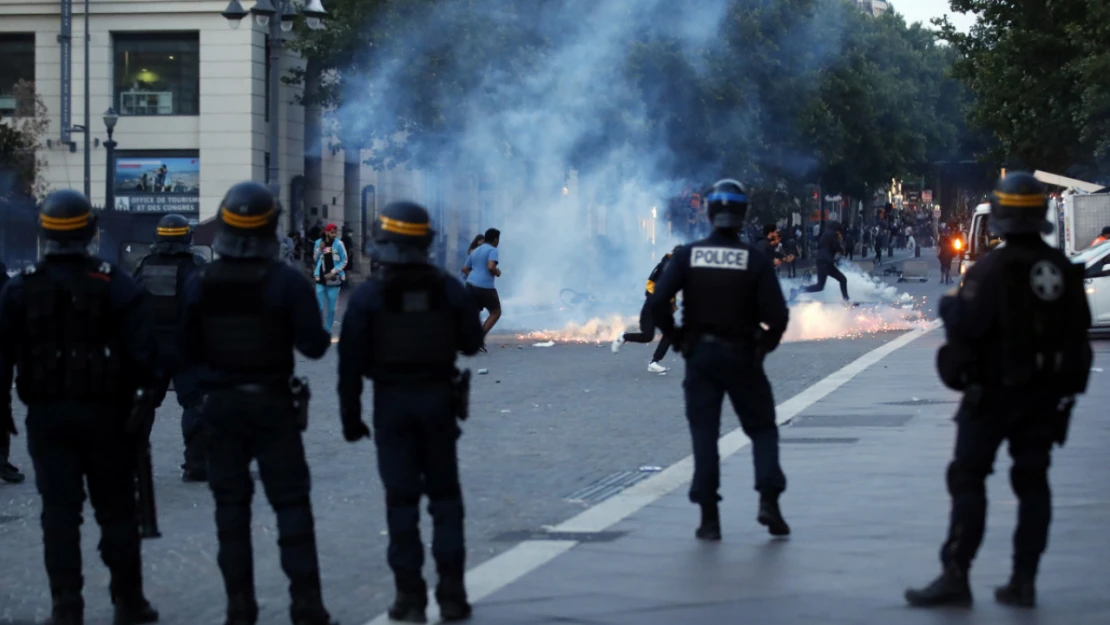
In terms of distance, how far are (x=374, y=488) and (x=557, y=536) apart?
7.20 feet

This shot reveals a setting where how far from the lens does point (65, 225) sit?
6.57 meters

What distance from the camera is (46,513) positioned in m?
6.53

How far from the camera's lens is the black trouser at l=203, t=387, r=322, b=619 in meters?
6.38

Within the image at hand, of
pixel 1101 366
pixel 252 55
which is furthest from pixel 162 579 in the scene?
pixel 252 55

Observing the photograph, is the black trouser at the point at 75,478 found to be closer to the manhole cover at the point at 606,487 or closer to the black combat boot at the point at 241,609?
the black combat boot at the point at 241,609

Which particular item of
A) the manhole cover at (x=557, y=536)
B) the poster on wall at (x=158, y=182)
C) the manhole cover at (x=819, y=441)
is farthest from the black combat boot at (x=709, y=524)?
the poster on wall at (x=158, y=182)

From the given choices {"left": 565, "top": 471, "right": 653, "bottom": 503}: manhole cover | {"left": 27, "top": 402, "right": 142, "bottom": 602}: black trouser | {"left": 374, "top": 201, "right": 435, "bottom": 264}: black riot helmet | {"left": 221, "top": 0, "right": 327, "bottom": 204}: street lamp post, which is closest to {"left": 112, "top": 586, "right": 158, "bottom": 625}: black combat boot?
{"left": 27, "top": 402, "right": 142, "bottom": 602}: black trouser

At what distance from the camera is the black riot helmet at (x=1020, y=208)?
6.58 metres

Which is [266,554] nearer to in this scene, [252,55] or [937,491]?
Result: [937,491]

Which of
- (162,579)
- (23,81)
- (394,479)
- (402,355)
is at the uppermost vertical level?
(23,81)

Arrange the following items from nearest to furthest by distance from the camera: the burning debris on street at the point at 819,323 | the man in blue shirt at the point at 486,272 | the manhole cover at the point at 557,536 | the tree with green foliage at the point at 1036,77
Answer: the manhole cover at the point at 557,536 → the man in blue shirt at the point at 486,272 → the burning debris on street at the point at 819,323 → the tree with green foliage at the point at 1036,77

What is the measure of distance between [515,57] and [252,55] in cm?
798

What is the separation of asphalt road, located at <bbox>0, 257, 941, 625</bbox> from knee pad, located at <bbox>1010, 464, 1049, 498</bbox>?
2.41 metres

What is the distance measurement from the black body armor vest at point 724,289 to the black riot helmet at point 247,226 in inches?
96.6
